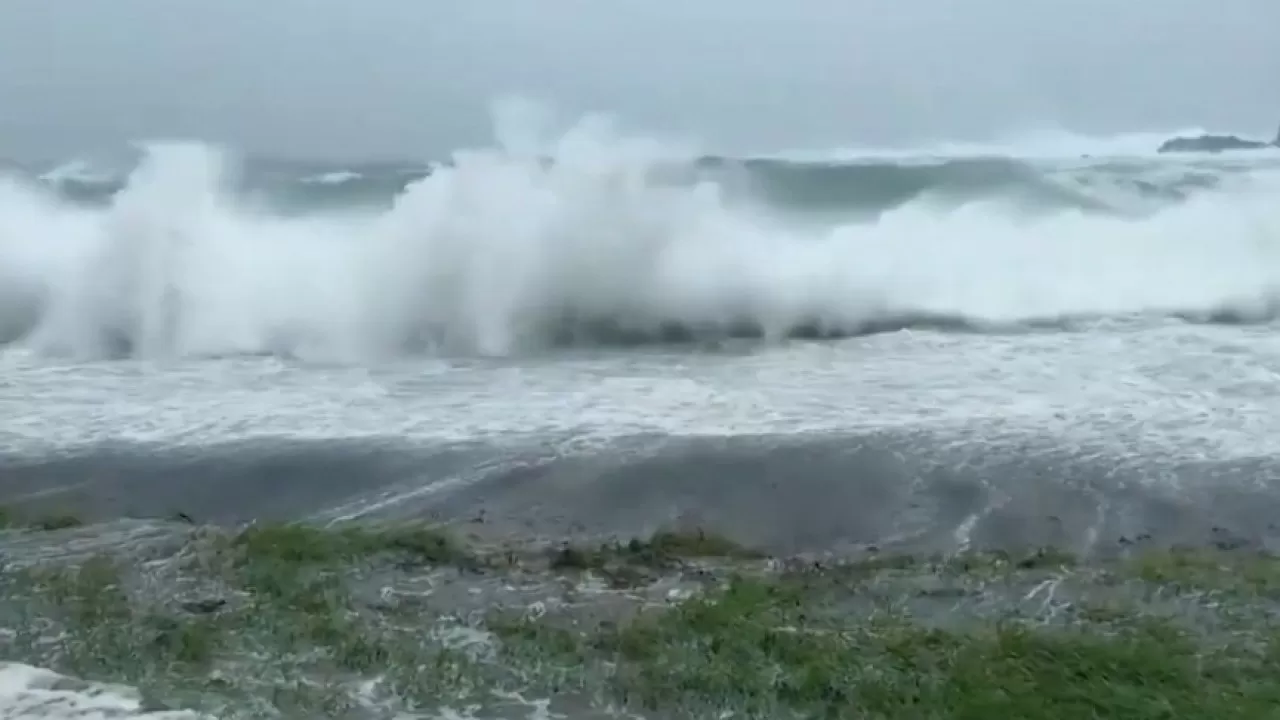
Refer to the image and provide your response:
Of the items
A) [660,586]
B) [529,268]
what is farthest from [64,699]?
[529,268]

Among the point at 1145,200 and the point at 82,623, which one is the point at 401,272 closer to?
the point at 82,623

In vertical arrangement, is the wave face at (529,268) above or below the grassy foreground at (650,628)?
above

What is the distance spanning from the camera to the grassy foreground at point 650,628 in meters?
5.31

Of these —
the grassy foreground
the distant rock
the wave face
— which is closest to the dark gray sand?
the grassy foreground

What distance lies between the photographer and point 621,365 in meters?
13.3

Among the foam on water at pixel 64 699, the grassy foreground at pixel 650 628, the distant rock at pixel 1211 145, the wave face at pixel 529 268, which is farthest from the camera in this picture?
the distant rock at pixel 1211 145

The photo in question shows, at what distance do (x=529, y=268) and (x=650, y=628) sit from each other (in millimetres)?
10129

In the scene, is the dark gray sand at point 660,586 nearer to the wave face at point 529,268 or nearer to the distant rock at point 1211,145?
the wave face at point 529,268

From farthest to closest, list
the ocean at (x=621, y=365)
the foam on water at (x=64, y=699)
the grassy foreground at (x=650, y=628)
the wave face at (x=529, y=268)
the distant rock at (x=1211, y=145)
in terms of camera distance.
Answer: the distant rock at (x=1211, y=145), the wave face at (x=529, y=268), the ocean at (x=621, y=365), the grassy foreground at (x=650, y=628), the foam on water at (x=64, y=699)

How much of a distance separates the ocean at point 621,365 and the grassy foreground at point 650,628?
1.00 feet

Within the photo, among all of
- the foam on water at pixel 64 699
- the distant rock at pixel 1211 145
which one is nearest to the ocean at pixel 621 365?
the foam on water at pixel 64 699

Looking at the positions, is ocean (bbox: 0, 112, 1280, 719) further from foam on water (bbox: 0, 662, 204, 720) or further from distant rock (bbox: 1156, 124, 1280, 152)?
distant rock (bbox: 1156, 124, 1280, 152)

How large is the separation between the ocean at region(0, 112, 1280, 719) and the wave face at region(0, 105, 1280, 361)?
0.17 feet

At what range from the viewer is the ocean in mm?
8297
